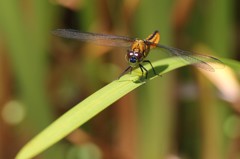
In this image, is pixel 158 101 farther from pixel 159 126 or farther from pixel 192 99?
pixel 192 99

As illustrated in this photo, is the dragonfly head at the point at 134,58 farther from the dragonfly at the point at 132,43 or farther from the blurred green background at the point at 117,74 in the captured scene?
the blurred green background at the point at 117,74

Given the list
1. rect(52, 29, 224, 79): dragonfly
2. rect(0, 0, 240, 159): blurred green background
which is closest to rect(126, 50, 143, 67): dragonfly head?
rect(52, 29, 224, 79): dragonfly

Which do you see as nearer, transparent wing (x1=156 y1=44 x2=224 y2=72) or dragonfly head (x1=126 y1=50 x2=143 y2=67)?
transparent wing (x1=156 y1=44 x2=224 y2=72)

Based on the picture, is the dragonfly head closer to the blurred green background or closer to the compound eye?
the compound eye

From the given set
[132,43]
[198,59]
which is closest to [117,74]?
[132,43]

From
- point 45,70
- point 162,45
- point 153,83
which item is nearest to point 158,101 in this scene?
point 153,83

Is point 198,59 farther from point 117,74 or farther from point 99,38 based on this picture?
point 117,74
